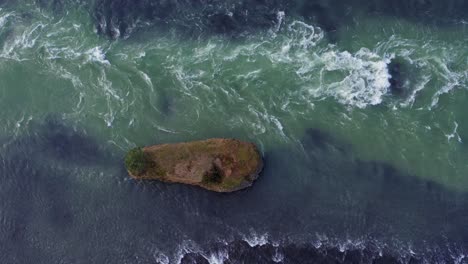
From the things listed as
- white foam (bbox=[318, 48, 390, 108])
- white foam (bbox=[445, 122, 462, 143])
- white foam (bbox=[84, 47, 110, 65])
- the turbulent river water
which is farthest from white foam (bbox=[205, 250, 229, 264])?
white foam (bbox=[445, 122, 462, 143])

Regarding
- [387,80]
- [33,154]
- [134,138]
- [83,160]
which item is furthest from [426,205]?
[33,154]

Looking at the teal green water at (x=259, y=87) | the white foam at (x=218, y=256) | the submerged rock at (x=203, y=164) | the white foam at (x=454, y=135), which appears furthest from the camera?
the teal green water at (x=259, y=87)

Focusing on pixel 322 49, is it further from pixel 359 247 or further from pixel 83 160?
pixel 83 160

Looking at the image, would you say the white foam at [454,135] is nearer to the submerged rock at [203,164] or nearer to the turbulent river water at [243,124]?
the turbulent river water at [243,124]

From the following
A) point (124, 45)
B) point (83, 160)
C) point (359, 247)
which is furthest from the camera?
point (124, 45)

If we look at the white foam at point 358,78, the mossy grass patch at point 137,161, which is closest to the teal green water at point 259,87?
the white foam at point 358,78

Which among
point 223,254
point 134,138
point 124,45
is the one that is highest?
point 124,45

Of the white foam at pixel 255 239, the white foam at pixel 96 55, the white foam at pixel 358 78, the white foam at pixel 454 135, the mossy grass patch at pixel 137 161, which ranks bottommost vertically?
the white foam at pixel 255 239

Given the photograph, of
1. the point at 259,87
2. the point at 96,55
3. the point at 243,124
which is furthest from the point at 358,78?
the point at 96,55
